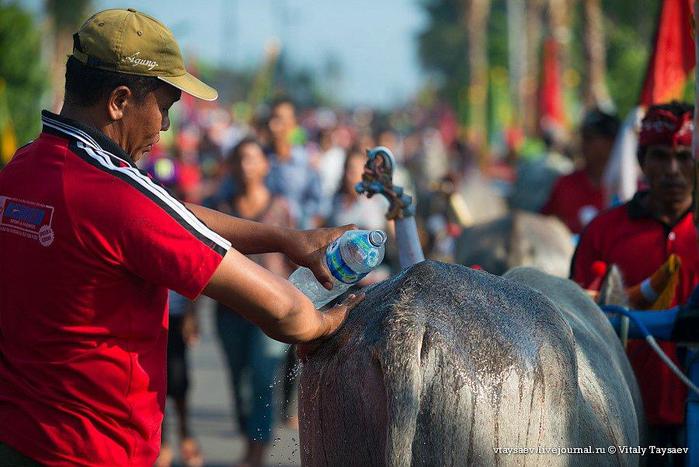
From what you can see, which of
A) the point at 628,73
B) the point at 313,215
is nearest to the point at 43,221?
the point at 313,215

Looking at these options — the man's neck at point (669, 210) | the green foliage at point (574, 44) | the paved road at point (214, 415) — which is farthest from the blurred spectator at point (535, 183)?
the man's neck at point (669, 210)

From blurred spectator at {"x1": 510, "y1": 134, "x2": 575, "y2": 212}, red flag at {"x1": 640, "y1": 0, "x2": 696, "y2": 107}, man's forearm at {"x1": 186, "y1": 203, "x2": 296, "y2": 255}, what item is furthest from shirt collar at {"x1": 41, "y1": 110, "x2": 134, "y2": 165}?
blurred spectator at {"x1": 510, "y1": 134, "x2": 575, "y2": 212}

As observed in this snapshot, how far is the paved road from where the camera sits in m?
8.69

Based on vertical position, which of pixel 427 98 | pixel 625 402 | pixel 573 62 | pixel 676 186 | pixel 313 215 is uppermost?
pixel 676 186

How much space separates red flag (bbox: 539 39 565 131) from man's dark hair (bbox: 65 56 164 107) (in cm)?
1817

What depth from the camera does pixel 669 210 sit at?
519cm

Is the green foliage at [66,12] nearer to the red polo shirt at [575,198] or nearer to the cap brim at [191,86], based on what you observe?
the red polo shirt at [575,198]

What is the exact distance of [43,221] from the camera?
3.02 m

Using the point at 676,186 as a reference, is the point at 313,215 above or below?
below

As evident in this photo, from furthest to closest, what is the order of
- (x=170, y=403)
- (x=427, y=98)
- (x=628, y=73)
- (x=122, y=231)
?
(x=427, y=98) < (x=628, y=73) < (x=170, y=403) < (x=122, y=231)

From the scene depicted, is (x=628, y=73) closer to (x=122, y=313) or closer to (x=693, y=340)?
(x=693, y=340)

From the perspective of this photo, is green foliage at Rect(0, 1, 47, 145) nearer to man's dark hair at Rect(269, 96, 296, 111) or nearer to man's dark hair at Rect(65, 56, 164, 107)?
man's dark hair at Rect(269, 96, 296, 111)

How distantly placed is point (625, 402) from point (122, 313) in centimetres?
173

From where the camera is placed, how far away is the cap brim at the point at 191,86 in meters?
3.18
